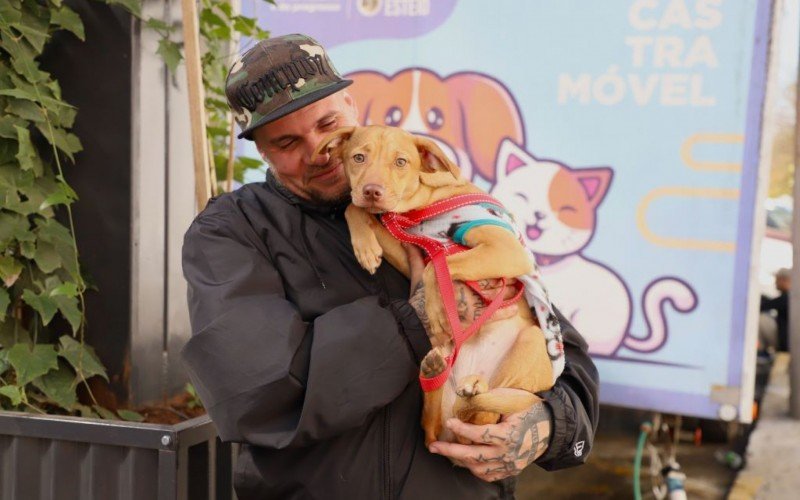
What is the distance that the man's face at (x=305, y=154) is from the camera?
6.61 feet

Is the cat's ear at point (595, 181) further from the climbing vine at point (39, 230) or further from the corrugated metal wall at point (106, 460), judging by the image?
the corrugated metal wall at point (106, 460)

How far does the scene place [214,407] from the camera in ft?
5.65

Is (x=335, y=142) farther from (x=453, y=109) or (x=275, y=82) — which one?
(x=453, y=109)

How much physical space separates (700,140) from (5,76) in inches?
109

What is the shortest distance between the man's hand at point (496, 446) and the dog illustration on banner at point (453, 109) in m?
2.40

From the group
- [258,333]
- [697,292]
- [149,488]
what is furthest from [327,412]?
[697,292]

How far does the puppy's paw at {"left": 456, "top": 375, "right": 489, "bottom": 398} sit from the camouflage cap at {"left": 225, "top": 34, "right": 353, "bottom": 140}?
A: 710 millimetres

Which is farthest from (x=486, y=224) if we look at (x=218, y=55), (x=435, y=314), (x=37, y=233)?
(x=218, y=55)

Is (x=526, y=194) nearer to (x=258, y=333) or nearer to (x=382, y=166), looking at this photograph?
(x=382, y=166)

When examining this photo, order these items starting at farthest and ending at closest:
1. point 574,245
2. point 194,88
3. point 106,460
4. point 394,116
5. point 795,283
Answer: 1. point 795,283
2. point 394,116
3. point 574,245
4. point 194,88
5. point 106,460

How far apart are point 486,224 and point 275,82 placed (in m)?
0.58

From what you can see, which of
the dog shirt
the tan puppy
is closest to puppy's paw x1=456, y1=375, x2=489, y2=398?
the tan puppy

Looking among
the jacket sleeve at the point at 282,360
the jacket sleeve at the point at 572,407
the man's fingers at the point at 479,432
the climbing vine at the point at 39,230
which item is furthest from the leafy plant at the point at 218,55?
the man's fingers at the point at 479,432

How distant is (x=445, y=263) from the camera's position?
189 cm
